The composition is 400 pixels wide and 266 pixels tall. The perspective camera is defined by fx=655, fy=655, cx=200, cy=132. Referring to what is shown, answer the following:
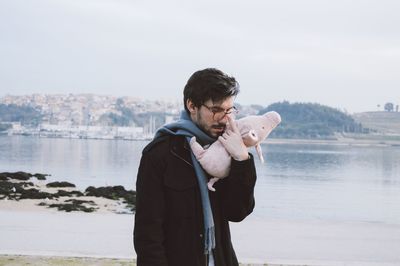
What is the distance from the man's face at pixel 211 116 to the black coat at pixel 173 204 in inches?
5.1

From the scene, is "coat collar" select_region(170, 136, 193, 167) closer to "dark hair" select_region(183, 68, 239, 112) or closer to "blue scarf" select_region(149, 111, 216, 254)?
"blue scarf" select_region(149, 111, 216, 254)

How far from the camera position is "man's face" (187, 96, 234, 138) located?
7.57ft

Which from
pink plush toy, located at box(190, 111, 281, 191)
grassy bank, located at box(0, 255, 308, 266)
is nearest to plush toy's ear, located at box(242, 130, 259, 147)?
pink plush toy, located at box(190, 111, 281, 191)

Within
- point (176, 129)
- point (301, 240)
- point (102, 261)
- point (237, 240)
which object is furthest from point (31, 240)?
point (176, 129)

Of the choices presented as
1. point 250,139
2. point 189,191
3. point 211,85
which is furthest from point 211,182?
point 211,85

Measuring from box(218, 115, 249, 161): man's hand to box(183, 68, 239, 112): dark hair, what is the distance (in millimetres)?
103

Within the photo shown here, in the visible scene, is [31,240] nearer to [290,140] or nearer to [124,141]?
[290,140]

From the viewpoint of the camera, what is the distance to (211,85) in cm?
228

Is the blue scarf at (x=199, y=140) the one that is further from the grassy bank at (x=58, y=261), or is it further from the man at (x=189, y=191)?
the grassy bank at (x=58, y=261)

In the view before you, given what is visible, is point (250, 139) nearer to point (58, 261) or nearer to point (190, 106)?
point (190, 106)

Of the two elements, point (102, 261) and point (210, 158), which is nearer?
point (210, 158)

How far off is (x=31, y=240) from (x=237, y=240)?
2.46 meters

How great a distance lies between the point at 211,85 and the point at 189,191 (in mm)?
378

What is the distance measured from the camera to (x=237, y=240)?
26.5ft
